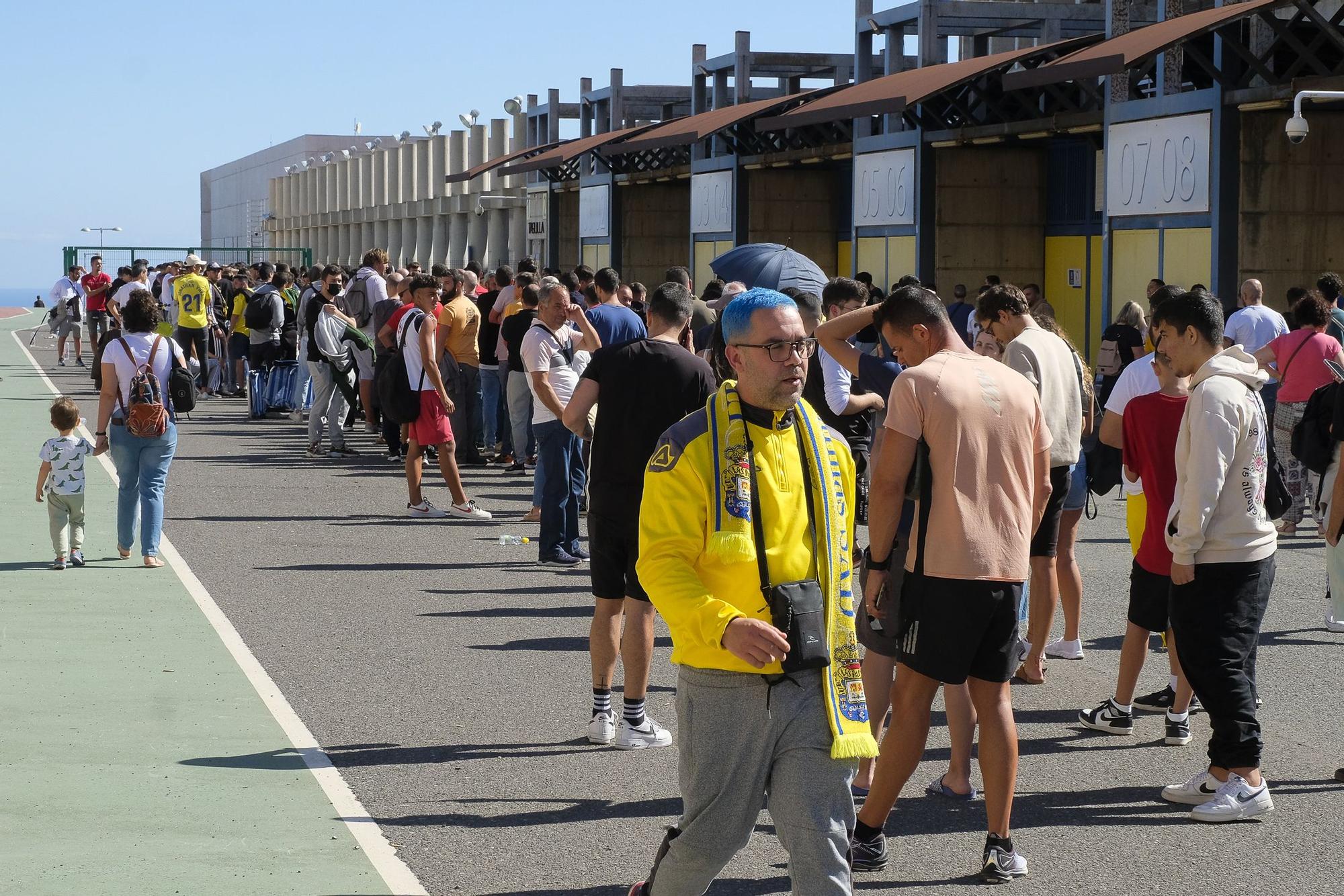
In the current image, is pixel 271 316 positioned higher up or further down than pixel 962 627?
higher up

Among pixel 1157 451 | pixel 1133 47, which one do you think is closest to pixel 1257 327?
pixel 1133 47

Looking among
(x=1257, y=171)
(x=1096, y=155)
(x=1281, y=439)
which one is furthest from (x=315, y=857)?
(x=1096, y=155)

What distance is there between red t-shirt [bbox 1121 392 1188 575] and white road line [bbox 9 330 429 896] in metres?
3.22

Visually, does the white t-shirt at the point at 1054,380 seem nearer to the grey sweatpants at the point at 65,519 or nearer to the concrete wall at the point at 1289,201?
the grey sweatpants at the point at 65,519

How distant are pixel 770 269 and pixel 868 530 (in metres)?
5.39

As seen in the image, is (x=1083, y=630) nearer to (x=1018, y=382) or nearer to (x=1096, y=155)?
(x=1018, y=382)

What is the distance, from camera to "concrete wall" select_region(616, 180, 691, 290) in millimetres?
40719

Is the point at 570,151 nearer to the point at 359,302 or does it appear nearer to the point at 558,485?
the point at 359,302

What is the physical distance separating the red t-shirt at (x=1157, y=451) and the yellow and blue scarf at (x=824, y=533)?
2872 mm

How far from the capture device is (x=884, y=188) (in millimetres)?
28047

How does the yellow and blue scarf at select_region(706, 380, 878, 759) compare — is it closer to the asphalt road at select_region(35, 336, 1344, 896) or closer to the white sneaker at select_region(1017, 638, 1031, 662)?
the asphalt road at select_region(35, 336, 1344, 896)

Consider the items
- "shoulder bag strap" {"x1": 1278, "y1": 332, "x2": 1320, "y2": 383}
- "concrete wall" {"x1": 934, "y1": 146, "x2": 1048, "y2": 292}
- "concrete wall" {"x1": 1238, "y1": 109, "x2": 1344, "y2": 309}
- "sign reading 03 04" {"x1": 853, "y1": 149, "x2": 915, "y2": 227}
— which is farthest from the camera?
"sign reading 03 04" {"x1": 853, "y1": 149, "x2": 915, "y2": 227}

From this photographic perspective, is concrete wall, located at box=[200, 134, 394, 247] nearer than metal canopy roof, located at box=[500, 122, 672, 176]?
No

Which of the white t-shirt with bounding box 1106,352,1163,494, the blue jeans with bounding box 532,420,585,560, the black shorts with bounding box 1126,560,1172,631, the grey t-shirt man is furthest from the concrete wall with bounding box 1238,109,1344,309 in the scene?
the black shorts with bounding box 1126,560,1172,631
